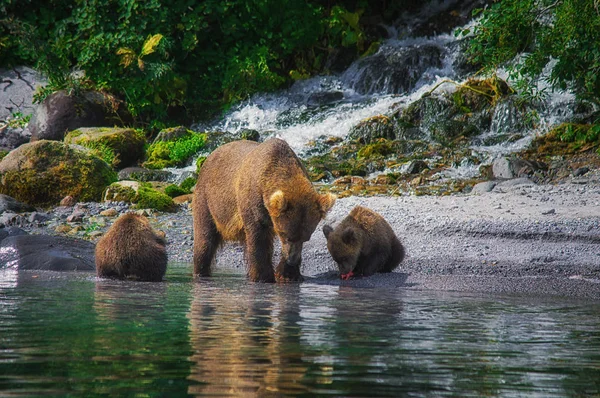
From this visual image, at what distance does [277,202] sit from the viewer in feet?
30.8

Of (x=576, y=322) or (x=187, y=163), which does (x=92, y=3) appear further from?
(x=576, y=322)

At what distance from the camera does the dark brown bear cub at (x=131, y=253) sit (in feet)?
32.5

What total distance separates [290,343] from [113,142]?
18.5m

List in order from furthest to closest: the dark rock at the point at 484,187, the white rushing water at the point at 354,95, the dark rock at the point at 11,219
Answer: the white rushing water at the point at 354,95, the dark rock at the point at 11,219, the dark rock at the point at 484,187

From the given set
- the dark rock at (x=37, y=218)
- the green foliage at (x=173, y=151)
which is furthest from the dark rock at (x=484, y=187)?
the green foliage at (x=173, y=151)

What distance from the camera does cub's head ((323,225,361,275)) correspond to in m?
10.5

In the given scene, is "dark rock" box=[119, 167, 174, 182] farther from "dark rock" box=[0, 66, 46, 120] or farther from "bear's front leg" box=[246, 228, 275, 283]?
"bear's front leg" box=[246, 228, 275, 283]

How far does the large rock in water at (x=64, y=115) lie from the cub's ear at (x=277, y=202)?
17.1m

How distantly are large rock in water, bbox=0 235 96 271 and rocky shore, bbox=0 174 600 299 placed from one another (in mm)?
1935

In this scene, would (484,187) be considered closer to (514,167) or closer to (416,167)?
(514,167)

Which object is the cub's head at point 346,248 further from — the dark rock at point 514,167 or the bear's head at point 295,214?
the dark rock at point 514,167

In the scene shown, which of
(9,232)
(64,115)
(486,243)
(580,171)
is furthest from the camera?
(64,115)

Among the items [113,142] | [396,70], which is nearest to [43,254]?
[113,142]

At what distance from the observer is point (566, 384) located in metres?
4.69
